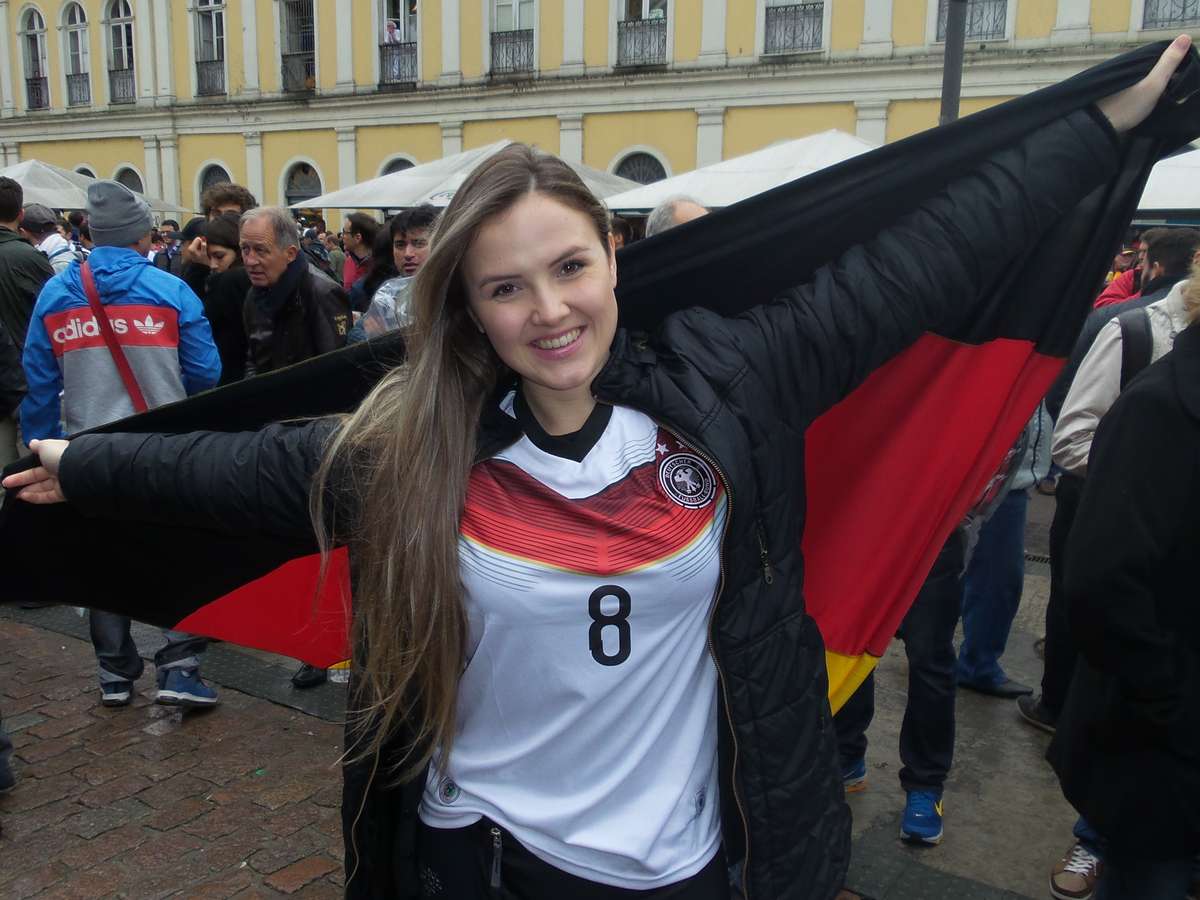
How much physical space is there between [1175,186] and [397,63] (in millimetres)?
22803

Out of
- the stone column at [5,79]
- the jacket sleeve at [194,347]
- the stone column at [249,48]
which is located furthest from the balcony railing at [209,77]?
the jacket sleeve at [194,347]

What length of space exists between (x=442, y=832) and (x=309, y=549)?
758mm

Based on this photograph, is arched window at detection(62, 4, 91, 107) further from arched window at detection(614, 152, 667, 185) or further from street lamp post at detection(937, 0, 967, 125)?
street lamp post at detection(937, 0, 967, 125)

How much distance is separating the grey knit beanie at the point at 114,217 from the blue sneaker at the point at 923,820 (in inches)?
151

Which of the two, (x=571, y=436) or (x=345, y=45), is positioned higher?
(x=345, y=45)

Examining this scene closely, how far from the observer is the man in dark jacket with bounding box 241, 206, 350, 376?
4.95m

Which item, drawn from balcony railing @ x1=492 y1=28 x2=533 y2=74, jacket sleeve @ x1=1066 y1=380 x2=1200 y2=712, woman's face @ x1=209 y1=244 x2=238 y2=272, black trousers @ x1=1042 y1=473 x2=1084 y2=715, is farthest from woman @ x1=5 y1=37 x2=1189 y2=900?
balcony railing @ x1=492 y1=28 x2=533 y2=74

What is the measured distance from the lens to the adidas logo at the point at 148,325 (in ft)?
14.7

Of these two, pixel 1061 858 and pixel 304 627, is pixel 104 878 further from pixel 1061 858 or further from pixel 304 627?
pixel 1061 858

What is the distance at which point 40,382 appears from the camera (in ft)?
15.2

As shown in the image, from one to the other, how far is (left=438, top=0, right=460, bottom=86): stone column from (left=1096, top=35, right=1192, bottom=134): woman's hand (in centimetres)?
2579

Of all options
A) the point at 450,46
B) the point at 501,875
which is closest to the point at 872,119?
the point at 450,46

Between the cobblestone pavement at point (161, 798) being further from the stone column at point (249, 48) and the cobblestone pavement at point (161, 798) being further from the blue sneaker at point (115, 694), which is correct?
the stone column at point (249, 48)

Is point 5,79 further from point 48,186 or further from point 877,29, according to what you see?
point 877,29
